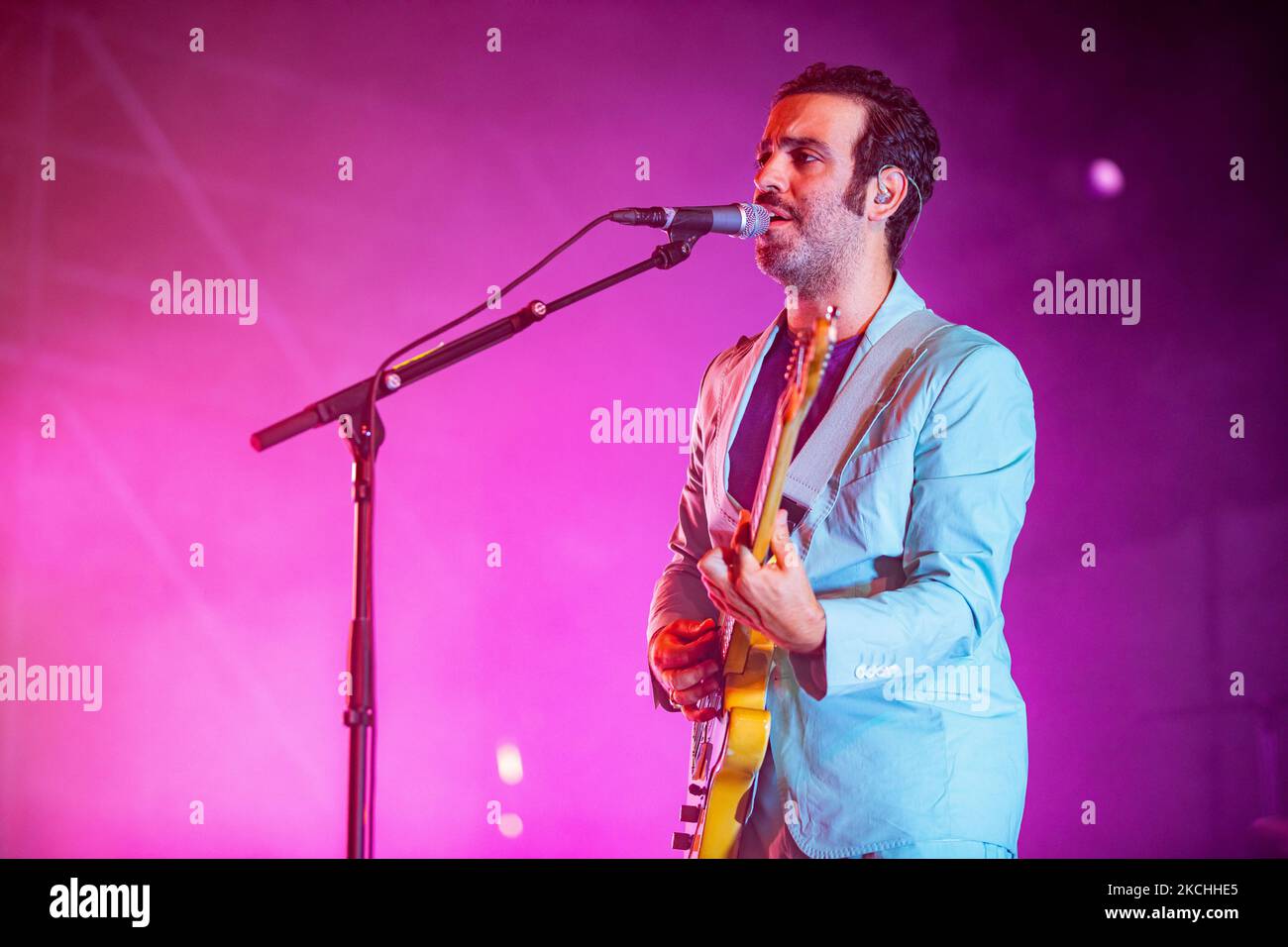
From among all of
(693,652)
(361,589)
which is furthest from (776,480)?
(361,589)

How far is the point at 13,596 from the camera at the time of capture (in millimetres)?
2840

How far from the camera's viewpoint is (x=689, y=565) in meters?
2.24

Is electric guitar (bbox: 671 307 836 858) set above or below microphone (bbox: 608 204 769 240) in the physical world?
below

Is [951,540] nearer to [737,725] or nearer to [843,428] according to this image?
[843,428]

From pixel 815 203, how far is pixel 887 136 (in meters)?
0.22

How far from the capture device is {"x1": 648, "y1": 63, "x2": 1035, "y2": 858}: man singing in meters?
1.71

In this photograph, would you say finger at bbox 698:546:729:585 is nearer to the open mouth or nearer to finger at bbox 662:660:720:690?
finger at bbox 662:660:720:690

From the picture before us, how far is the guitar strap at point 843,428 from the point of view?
1.90m

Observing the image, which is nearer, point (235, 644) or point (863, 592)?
point (863, 592)

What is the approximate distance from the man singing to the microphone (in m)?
0.19

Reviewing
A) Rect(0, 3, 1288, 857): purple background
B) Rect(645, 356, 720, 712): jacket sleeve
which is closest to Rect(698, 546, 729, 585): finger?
Rect(645, 356, 720, 712): jacket sleeve
